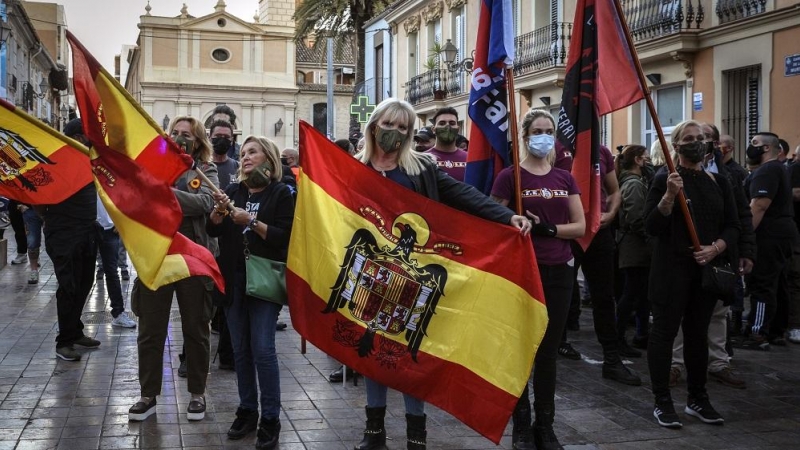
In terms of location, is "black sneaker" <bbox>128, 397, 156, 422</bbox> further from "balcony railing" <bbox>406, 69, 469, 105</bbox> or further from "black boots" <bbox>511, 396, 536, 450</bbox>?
"balcony railing" <bbox>406, 69, 469, 105</bbox>

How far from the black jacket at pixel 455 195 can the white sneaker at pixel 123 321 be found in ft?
17.7

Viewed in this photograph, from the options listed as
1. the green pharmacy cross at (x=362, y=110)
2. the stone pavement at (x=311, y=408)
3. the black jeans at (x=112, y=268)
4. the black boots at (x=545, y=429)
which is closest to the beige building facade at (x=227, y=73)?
the green pharmacy cross at (x=362, y=110)

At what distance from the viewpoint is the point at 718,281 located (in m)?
5.93

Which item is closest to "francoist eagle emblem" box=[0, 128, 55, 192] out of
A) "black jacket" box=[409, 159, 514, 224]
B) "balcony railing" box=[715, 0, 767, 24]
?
"black jacket" box=[409, 159, 514, 224]

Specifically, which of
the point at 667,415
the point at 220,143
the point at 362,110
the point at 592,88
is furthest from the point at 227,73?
the point at 667,415

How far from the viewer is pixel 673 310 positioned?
606 centimetres

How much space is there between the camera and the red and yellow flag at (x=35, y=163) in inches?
242

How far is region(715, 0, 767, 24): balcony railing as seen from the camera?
14.9m

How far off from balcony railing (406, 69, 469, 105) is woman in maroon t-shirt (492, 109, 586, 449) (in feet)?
69.2

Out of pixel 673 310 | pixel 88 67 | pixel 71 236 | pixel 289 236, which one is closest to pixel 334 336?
pixel 289 236

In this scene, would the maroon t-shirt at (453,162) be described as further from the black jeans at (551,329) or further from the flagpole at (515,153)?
the black jeans at (551,329)

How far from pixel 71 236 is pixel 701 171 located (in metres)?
5.40

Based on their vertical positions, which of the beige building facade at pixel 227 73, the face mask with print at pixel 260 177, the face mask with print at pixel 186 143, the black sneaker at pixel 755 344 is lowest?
the black sneaker at pixel 755 344

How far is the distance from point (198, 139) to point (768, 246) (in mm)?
5728
